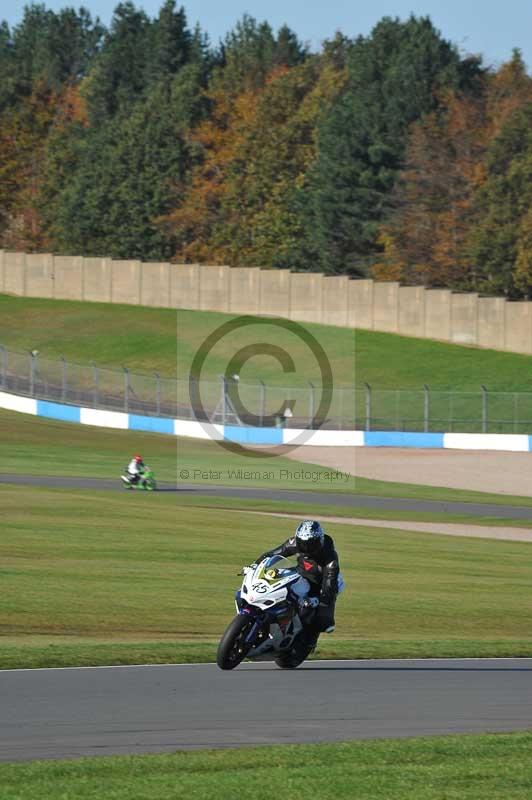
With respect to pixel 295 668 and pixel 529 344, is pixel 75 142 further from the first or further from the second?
pixel 295 668

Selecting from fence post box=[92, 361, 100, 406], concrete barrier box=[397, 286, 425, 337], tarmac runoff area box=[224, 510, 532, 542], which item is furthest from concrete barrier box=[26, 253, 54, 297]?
tarmac runoff area box=[224, 510, 532, 542]

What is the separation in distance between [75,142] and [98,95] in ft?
47.3

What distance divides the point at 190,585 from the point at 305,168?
84.2 m

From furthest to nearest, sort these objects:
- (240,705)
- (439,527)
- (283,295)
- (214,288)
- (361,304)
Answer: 1. (214,288)
2. (283,295)
3. (361,304)
4. (439,527)
5. (240,705)

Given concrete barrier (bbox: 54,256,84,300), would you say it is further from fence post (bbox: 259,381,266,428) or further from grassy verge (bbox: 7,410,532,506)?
fence post (bbox: 259,381,266,428)

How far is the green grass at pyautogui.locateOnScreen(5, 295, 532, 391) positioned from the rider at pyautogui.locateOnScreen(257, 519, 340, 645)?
50.1 meters

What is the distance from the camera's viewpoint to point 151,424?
5628cm

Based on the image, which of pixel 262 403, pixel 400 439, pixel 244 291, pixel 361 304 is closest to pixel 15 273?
pixel 244 291

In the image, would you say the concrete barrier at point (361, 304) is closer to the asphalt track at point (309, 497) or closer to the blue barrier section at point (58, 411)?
the blue barrier section at point (58, 411)

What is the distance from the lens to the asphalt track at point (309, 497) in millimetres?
37875

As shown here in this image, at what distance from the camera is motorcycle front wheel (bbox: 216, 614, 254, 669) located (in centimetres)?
1266

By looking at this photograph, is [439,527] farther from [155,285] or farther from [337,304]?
[155,285]

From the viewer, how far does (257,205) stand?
100500 millimetres

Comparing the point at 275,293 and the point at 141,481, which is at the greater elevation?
the point at 275,293
